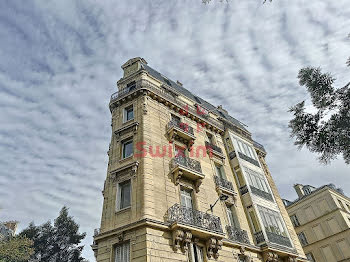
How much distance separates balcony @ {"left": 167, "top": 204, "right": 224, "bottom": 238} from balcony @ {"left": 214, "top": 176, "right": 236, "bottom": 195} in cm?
381

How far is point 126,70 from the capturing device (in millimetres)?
24125

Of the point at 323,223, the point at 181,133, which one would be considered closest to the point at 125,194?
the point at 181,133

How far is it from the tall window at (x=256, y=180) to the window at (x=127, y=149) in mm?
10359

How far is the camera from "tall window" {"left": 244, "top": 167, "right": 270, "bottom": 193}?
20595 millimetres

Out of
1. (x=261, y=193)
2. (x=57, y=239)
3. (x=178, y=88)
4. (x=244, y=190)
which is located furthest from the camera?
(x=57, y=239)

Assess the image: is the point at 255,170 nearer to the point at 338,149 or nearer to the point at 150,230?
the point at 338,149

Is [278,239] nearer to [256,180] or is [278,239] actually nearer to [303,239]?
[256,180]

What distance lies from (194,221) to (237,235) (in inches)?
172

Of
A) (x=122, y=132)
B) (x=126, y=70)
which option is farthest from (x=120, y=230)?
(x=126, y=70)

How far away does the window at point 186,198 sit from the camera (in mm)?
15294

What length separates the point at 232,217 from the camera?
17.8 m

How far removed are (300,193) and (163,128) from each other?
2993cm

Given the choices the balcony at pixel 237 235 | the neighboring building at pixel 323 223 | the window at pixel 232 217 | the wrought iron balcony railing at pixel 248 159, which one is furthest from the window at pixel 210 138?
the neighboring building at pixel 323 223

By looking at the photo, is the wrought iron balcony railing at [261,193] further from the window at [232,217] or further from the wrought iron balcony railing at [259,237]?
the wrought iron balcony railing at [259,237]
